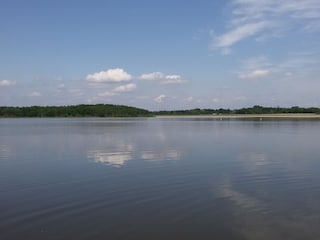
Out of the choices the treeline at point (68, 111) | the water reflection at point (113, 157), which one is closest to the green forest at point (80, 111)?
the treeline at point (68, 111)

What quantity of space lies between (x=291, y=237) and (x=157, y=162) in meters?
12.0

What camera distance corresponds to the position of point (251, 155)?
22.4 m

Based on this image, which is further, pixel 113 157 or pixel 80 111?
pixel 80 111

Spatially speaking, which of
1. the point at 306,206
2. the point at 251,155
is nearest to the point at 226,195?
the point at 306,206

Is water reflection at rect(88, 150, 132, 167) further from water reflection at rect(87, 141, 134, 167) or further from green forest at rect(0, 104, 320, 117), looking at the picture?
green forest at rect(0, 104, 320, 117)

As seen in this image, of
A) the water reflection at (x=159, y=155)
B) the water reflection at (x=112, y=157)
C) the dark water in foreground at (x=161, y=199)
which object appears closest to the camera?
the dark water in foreground at (x=161, y=199)

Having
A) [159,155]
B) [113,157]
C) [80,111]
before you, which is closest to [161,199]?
[113,157]

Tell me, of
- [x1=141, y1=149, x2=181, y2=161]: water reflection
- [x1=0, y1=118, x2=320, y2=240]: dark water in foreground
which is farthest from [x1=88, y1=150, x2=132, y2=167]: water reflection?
[x1=141, y1=149, x2=181, y2=161]: water reflection

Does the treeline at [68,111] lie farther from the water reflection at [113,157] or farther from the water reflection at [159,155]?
the water reflection at [159,155]

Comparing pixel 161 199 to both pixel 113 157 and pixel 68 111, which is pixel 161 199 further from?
pixel 68 111

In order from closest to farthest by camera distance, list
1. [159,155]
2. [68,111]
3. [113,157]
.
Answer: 1. [113,157]
2. [159,155]
3. [68,111]

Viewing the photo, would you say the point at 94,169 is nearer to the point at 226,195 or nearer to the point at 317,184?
the point at 226,195

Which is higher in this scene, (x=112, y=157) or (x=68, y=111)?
(x=68, y=111)

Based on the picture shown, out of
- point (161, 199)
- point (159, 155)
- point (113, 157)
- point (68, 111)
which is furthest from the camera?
point (68, 111)
